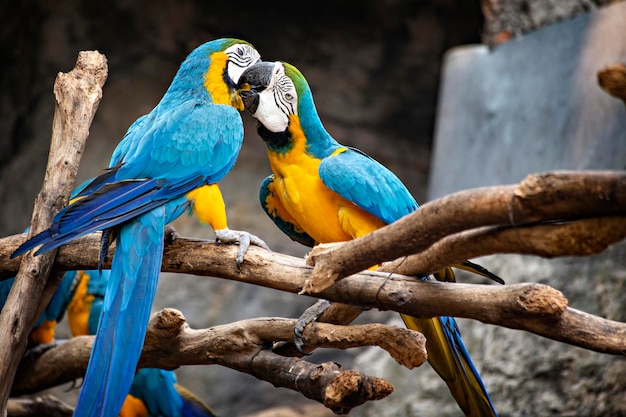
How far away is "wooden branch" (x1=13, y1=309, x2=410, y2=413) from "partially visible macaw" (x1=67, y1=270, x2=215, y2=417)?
253 mm

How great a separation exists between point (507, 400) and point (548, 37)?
5.77 feet

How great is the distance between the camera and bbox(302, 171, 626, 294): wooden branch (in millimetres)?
1310

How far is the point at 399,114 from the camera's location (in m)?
4.75

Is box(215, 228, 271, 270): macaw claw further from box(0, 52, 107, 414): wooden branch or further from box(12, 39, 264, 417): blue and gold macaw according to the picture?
box(0, 52, 107, 414): wooden branch

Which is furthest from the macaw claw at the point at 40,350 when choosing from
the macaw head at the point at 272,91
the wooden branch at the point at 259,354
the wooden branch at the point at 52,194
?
the macaw head at the point at 272,91

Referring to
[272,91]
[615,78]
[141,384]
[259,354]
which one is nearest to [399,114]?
[141,384]

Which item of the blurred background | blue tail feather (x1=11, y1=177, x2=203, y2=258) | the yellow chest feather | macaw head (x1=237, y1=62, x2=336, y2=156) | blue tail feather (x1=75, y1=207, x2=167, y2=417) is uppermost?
the blurred background

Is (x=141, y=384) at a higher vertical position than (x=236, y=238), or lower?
lower

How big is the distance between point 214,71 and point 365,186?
0.57 meters

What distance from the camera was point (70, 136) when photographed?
2.34 meters

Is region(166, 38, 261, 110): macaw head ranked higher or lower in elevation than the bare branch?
higher

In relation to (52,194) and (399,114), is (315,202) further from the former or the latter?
(399,114)

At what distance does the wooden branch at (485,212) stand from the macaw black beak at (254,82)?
2.08 feet

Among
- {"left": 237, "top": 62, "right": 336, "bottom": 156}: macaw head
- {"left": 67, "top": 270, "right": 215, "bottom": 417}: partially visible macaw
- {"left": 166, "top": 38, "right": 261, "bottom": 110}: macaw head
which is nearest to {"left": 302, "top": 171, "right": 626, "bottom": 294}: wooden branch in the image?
{"left": 237, "top": 62, "right": 336, "bottom": 156}: macaw head
